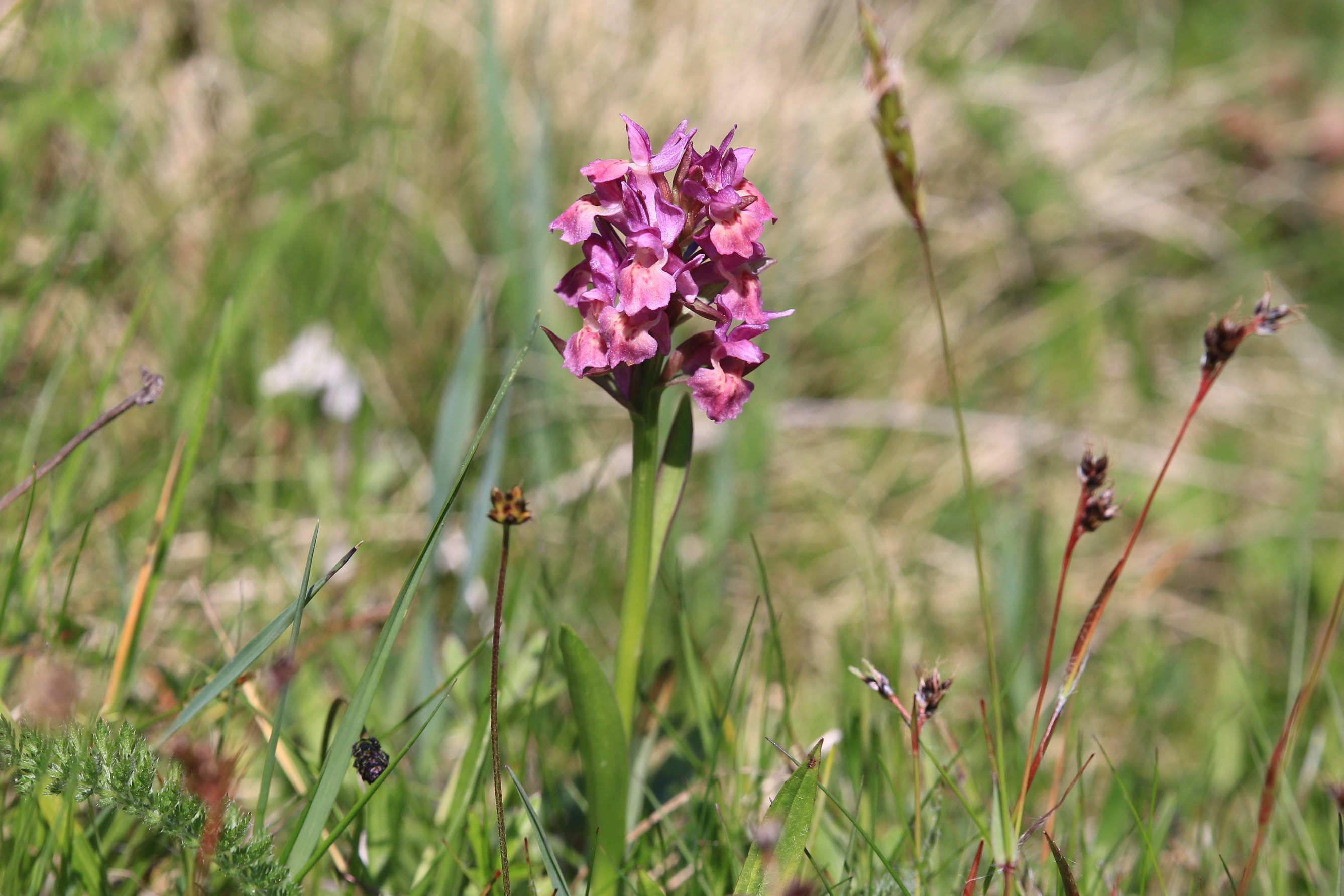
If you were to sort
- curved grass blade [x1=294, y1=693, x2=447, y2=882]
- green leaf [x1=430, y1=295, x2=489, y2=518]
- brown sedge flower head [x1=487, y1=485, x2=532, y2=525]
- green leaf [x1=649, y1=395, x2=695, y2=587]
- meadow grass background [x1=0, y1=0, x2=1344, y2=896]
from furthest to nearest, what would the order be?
green leaf [x1=430, y1=295, x2=489, y2=518], meadow grass background [x1=0, y1=0, x2=1344, y2=896], green leaf [x1=649, y1=395, x2=695, y2=587], brown sedge flower head [x1=487, y1=485, x2=532, y2=525], curved grass blade [x1=294, y1=693, x2=447, y2=882]

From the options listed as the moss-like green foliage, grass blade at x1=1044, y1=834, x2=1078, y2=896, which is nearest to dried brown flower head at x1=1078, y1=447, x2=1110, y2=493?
grass blade at x1=1044, y1=834, x2=1078, y2=896

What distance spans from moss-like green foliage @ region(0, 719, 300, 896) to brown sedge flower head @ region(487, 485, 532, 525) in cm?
39

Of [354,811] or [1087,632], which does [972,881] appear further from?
[354,811]

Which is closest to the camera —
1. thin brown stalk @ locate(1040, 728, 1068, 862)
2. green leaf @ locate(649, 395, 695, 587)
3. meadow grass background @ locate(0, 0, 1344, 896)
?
green leaf @ locate(649, 395, 695, 587)

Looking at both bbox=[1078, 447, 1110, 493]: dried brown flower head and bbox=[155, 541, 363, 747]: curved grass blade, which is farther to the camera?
bbox=[1078, 447, 1110, 493]: dried brown flower head

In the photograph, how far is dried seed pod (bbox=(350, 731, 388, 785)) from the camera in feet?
3.42

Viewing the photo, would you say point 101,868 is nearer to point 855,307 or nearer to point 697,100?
point 855,307

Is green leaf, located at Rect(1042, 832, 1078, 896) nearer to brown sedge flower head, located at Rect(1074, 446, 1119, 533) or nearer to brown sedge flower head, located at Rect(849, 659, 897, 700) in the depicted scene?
brown sedge flower head, located at Rect(849, 659, 897, 700)

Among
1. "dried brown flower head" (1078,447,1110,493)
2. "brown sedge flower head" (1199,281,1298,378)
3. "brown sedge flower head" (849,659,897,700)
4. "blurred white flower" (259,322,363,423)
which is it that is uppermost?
"blurred white flower" (259,322,363,423)

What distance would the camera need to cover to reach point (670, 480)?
1165mm

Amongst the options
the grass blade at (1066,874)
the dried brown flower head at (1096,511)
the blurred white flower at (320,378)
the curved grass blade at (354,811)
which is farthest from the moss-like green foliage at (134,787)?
the blurred white flower at (320,378)

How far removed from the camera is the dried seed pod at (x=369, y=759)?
1.04 meters

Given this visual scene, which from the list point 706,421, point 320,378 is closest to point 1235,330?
point 706,421

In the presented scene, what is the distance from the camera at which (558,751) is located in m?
1.65
